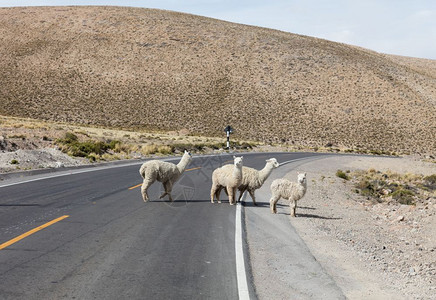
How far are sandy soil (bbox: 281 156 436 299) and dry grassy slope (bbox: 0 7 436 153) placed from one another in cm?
5871

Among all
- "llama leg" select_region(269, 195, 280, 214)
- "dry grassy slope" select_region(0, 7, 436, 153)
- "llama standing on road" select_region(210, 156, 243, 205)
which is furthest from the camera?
"dry grassy slope" select_region(0, 7, 436, 153)

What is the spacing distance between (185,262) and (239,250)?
119cm

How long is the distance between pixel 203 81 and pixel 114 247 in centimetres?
8501

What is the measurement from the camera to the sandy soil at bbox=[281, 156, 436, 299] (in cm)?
677

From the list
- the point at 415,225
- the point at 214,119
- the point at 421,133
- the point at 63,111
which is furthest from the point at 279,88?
the point at 415,225

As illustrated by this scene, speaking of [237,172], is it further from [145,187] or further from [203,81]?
[203,81]

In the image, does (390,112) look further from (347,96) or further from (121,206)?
(121,206)

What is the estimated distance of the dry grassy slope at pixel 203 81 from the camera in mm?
78188

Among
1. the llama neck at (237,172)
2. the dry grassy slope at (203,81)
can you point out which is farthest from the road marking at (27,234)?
the dry grassy slope at (203,81)

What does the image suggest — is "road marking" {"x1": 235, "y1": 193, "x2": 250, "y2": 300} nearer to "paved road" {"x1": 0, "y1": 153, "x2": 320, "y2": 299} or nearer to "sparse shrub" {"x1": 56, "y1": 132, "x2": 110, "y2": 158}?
"paved road" {"x1": 0, "y1": 153, "x2": 320, "y2": 299}

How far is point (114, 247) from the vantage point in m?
7.77

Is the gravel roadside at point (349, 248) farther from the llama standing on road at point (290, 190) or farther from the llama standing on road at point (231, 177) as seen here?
the llama standing on road at point (231, 177)

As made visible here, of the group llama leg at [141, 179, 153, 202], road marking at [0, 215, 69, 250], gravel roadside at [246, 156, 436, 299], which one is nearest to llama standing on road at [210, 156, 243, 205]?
gravel roadside at [246, 156, 436, 299]

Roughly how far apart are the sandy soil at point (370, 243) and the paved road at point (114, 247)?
181 cm
